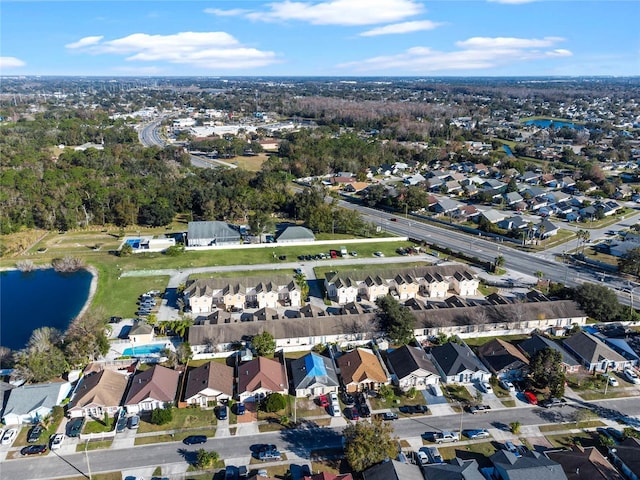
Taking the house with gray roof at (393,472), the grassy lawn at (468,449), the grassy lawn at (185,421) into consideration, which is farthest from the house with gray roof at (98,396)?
the grassy lawn at (468,449)

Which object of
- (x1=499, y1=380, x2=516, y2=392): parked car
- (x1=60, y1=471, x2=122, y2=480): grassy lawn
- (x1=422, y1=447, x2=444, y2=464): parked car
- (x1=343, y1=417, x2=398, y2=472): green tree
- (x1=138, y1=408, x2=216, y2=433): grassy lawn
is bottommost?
(x1=60, y1=471, x2=122, y2=480): grassy lawn

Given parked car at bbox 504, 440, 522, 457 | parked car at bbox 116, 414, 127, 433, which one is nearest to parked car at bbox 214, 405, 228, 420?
parked car at bbox 116, 414, 127, 433

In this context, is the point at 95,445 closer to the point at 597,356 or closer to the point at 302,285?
the point at 302,285

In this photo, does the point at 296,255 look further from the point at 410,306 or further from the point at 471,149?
the point at 471,149

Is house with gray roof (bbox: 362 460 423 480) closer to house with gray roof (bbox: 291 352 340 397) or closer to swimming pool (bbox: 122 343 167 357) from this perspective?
house with gray roof (bbox: 291 352 340 397)

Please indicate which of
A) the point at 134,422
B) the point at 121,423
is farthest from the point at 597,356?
the point at 121,423

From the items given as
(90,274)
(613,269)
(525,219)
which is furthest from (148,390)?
(525,219)

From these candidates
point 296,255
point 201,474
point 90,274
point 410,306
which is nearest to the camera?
point 201,474
